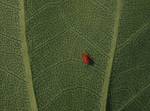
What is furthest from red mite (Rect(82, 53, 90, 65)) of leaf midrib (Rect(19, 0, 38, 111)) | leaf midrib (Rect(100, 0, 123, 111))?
leaf midrib (Rect(19, 0, 38, 111))

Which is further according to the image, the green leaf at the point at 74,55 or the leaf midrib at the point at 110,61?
the leaf midrib at the point at 110,61

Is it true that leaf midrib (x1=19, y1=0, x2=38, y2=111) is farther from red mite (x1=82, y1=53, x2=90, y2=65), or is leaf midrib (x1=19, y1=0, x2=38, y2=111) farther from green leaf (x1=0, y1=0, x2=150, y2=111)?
red mite (x1=82, y1=53, x2=90, y2=65)

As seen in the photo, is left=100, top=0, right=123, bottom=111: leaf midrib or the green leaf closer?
the green leaf

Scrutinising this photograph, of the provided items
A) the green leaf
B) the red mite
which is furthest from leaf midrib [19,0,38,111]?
the red mite

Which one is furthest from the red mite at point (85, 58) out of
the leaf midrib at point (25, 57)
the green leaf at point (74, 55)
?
the leaf midrib at point (25, 57)

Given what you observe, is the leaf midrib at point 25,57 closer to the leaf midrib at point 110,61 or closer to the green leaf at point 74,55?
the green leaf at point 74,55

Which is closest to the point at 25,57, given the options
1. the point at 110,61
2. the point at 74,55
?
the point at 74,55

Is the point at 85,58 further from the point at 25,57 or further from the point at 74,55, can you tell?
the point at 25,57

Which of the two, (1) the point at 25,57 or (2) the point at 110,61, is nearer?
(1) the point at 25,57
